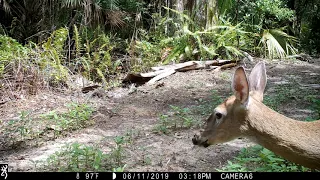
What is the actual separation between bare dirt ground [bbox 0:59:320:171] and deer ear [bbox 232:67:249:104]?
2.87 ft

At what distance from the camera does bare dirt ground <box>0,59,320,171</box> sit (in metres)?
4.14

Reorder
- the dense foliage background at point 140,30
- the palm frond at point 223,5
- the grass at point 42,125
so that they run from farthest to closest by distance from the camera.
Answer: the palm frond at point 223,5 → the dense foliage background at point 140,30 → the grass at point 42,125

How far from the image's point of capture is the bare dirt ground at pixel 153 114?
414 centimetres

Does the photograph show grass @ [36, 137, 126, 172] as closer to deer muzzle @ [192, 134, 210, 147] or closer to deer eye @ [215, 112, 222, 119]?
deer muzzle @ [192, 134, 210, 147]

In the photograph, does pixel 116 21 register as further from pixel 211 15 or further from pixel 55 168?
pixel 55 168

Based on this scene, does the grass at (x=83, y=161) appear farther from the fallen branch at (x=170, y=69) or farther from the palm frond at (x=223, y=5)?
the palm frond at (x=223, y=5)

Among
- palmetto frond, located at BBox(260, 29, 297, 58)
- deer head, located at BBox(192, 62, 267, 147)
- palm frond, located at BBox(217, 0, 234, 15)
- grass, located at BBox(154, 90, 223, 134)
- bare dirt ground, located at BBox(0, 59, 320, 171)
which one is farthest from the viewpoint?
palm frond, located at BBox(217, 0, 234, 15)

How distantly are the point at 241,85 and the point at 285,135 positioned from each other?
0.52 metres

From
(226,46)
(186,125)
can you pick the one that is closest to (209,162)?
(186,125)

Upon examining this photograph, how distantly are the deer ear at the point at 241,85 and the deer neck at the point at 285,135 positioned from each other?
3.8 inches

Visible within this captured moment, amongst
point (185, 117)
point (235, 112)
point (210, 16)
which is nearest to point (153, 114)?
point (185, 117)

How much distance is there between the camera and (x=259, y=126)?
326cm

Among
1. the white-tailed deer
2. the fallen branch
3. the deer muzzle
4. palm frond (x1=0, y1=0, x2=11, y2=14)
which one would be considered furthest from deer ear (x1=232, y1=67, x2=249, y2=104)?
palm frond (x1=0, y1=0, x2=11, y2=14)

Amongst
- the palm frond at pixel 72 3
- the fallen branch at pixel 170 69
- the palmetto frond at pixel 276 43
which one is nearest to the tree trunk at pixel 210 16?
the palmetto frond at pixel 276 43
